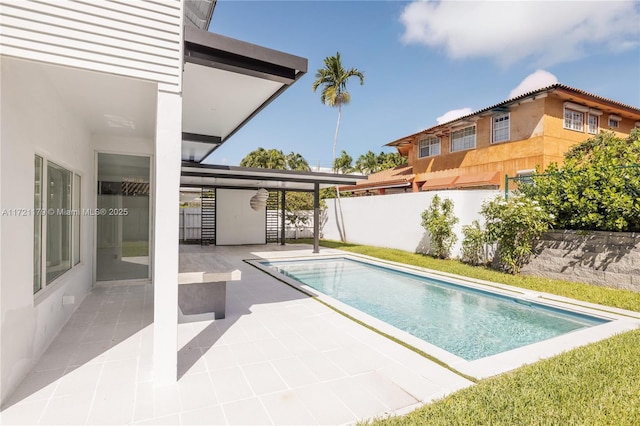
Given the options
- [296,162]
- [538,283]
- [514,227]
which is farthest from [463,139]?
[296,162]

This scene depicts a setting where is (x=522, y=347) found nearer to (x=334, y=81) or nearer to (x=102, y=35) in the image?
(x=102, y=35)

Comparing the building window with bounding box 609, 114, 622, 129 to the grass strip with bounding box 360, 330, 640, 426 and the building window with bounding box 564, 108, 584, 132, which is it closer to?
the building window with bounding box 564, 108, 584, 132

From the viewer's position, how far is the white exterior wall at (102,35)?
120 inches

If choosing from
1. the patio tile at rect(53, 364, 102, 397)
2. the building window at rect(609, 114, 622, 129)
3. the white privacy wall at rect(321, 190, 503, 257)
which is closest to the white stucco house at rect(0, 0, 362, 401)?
the patio tile at rect(53, 364, 102, 397)

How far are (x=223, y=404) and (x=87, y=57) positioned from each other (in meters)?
3.70

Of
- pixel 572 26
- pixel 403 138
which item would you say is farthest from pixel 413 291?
pixel 403 138

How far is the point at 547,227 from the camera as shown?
9.59 meters

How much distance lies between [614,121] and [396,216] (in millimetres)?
13952

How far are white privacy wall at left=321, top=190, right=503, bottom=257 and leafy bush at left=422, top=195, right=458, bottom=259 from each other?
0.23 metres

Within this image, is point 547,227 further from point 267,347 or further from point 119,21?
point 119,21

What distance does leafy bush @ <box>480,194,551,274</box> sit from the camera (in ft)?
30.9

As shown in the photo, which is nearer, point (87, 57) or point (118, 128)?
point (87, 57)

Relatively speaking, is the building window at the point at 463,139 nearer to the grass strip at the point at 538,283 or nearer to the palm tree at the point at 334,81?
the grass strip at the point at 538,283

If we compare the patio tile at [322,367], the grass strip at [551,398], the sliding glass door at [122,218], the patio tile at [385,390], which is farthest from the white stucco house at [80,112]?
the grass strip at [551,398]
